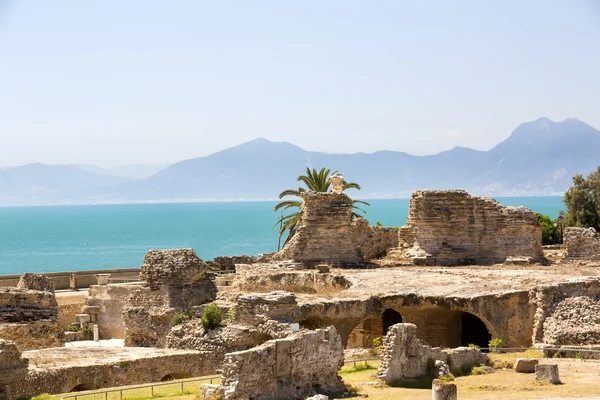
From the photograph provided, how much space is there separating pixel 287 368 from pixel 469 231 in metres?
22.2

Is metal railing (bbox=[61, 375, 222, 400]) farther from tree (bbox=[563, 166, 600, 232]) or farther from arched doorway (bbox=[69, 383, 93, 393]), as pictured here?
tree (bbox=[563, 166, 600, 232])

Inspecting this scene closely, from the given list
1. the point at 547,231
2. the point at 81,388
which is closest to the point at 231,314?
the point at 81,388

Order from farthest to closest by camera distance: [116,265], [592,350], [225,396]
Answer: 1. [116,265]
2. [592,350]
3. [225,396]

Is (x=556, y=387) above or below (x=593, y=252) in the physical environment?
below

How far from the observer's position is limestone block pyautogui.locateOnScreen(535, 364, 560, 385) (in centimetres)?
2688

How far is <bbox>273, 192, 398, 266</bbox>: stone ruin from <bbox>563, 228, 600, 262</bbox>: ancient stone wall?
811 centimetres

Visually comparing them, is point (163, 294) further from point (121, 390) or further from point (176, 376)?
point (121, 390)

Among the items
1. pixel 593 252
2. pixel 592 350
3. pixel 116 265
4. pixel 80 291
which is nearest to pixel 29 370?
pixel 592 350

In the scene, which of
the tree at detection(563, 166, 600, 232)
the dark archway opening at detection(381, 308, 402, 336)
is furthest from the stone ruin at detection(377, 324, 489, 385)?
the tree at detection(563, 166, 600, 232)

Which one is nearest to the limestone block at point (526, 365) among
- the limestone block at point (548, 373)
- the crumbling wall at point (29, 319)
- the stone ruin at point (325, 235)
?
the limestone block at point (548, 373)

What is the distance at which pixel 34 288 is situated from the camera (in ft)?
122

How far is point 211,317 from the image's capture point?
106 feet

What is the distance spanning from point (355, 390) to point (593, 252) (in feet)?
68.5

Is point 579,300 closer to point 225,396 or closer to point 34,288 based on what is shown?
point 225,396
